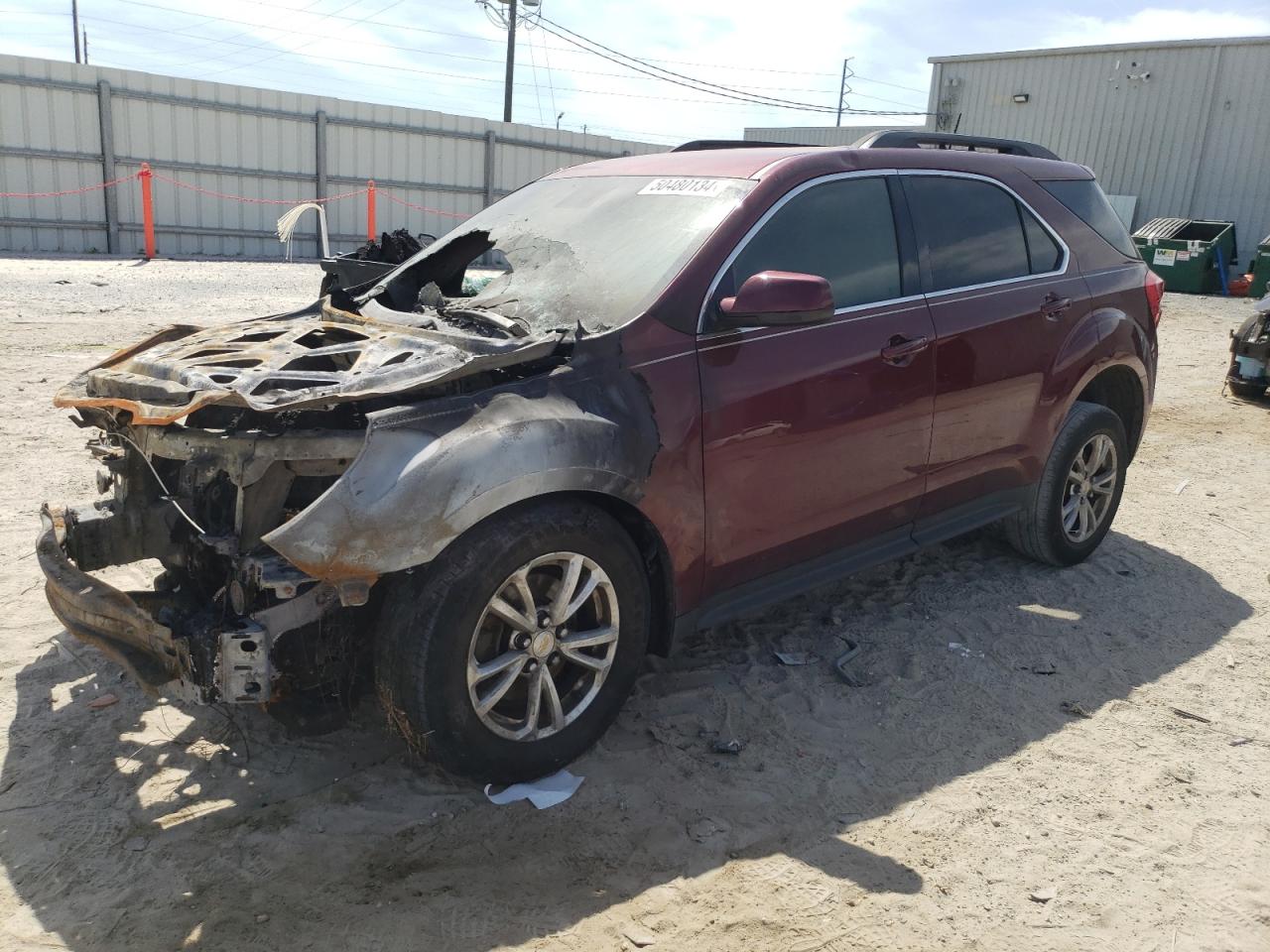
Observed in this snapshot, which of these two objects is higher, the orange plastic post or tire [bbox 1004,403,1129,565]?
the orange plastic post

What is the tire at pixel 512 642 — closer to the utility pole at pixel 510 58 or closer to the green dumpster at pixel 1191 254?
the green dumpster at pixel 1191 254

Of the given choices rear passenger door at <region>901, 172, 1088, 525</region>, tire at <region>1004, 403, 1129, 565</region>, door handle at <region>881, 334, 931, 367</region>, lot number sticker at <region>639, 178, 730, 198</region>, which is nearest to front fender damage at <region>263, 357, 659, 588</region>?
lot number sticker at <region>639, 178, 730, 198</region>

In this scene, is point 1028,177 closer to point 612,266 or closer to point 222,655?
point 612,266

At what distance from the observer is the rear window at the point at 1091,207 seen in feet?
16.5

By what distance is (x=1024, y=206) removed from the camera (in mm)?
4789

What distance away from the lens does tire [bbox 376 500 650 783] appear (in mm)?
2910

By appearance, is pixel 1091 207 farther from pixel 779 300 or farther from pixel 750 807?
pixel 750 807

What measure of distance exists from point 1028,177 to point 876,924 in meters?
3.64

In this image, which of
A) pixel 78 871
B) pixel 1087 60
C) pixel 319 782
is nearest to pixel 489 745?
pixel 319 782

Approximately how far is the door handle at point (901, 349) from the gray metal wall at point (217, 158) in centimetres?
1774

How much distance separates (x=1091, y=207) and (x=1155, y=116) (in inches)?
853

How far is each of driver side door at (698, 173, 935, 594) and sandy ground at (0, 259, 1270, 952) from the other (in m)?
0.62

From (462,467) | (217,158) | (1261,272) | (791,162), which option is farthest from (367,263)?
(1261,272)

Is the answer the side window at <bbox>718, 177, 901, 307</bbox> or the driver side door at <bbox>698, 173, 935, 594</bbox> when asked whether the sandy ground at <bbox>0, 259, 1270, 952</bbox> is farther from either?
the side window at <bbox>718, 177, 901, 307</bbox>
